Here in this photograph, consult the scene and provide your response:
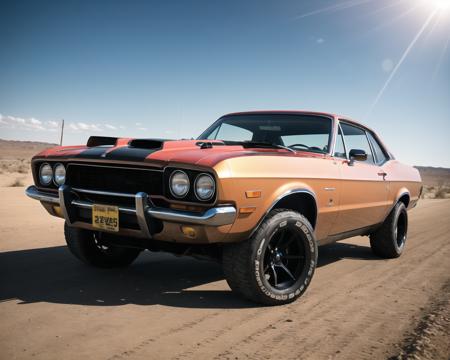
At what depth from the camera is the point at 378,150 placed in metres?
5.43

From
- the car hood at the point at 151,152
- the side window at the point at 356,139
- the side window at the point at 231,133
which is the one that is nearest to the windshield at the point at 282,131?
the side window at the point at 231,133

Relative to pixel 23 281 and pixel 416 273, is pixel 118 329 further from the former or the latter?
pixel 416 273

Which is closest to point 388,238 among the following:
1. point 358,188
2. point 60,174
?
point 358,188

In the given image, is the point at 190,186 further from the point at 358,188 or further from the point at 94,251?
the point at 358,188

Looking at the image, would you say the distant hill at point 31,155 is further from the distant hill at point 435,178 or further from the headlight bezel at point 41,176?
the headlight bezel at point 41,176

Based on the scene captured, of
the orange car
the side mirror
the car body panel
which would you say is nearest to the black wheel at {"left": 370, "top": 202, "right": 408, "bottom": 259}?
the car body panel

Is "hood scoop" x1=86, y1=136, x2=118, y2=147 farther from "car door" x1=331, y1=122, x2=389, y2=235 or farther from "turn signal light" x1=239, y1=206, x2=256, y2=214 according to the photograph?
"car door" x1=331, y1=122, x2=389, y2=235

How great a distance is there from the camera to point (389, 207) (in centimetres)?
517

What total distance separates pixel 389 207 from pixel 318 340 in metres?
3.13

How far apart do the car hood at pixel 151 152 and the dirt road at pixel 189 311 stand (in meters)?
1.07

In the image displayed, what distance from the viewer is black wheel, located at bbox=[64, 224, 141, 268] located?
13.1 feet

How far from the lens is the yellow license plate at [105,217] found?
2.99 metres

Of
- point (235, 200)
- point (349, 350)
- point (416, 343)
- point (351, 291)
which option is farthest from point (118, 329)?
point (351, 291)

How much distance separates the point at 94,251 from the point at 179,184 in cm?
177
